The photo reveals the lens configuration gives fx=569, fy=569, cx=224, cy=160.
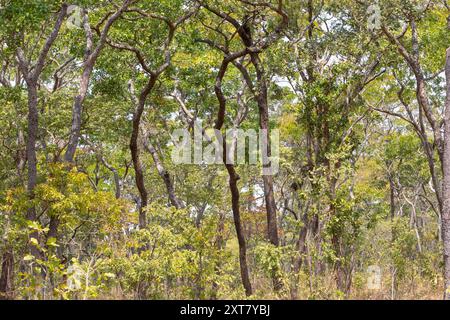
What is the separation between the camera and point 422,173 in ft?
73.0

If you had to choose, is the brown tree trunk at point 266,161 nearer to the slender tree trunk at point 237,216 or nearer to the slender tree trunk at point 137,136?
the slender tree trunk at point 237,216

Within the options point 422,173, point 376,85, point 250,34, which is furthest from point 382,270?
point 422,173

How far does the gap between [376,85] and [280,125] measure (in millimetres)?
3644

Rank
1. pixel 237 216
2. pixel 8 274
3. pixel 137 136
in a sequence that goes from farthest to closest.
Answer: pixel 137 136
pixel 237 216
pixel 8 274

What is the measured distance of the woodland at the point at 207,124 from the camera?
8977mm

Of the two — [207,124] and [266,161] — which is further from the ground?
[207,124]

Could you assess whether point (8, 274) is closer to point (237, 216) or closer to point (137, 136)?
point (137, 136)

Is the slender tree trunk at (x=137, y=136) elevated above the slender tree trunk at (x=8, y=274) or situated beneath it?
elevated above

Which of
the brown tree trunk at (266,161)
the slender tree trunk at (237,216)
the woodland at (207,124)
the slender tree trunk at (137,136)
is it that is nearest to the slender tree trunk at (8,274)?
the woodland at (207,124)

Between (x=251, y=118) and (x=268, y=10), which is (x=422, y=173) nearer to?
(x=251, y=118)

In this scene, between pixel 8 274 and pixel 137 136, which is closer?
pixel 8 274

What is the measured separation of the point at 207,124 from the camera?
18.0 m

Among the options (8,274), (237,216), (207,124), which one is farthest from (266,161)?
(8,274)

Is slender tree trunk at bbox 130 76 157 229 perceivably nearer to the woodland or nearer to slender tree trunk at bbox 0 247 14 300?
the woodland
